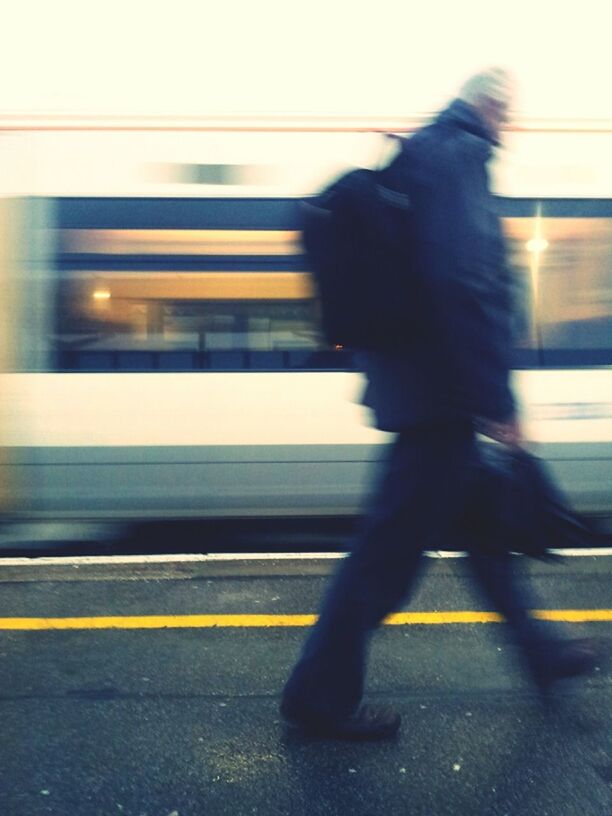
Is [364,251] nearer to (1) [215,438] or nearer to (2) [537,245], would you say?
(1) [215,438]

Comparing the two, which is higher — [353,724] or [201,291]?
[201,291]

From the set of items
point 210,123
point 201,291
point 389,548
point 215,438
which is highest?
point 210,123

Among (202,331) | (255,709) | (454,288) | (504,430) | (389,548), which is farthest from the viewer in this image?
(202,331)

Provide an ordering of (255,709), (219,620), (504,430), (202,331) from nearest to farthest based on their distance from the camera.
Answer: (504,430), (255,709), (219,620), (202,331)

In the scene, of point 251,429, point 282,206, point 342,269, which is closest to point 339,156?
point 282,206

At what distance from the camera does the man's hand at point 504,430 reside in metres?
2.57

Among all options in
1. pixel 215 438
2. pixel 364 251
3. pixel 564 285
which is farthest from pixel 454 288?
pixel 564 285

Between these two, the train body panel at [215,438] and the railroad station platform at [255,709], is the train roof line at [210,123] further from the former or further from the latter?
the railroad station platform at [255,709]

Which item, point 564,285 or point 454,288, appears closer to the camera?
point 454,288

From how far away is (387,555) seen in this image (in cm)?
269

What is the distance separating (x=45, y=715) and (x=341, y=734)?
1.00 metres

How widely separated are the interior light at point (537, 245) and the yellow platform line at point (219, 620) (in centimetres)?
195

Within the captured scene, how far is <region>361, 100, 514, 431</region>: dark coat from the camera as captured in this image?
8.05 feet

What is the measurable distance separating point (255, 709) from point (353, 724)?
1.37 feet
